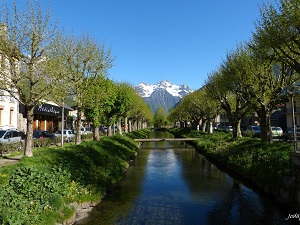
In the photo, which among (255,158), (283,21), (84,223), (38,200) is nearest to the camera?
(38,200)

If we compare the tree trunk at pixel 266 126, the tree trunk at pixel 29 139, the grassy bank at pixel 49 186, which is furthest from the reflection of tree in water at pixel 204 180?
the tree trunk at pixel 29 139

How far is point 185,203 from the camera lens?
18.4m

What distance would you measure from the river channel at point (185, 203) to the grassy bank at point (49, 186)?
125 centimetres

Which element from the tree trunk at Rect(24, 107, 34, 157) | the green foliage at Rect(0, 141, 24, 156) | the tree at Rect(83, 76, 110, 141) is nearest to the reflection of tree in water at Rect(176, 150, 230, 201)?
the tree trunk at Rect(24, 107, 34, 157)

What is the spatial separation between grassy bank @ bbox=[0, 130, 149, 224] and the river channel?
1.25m

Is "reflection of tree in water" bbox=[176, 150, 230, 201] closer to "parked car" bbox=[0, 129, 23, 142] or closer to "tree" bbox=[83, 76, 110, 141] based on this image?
"tree" bbox=[83, 76, 110, 141]

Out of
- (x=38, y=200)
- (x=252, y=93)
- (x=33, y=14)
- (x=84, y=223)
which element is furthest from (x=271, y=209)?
(x=33, y=14)

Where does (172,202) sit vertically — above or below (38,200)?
below

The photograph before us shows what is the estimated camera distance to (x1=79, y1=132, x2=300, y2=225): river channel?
15195 mm

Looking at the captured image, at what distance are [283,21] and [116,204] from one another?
15214 mm

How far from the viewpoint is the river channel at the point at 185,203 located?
15.2m

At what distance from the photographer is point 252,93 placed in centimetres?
3033

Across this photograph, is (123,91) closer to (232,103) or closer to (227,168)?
(232,103)

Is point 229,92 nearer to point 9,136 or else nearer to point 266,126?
point 266,126
